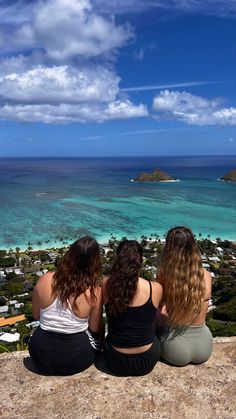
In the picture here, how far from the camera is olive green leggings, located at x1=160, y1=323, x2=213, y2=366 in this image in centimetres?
362

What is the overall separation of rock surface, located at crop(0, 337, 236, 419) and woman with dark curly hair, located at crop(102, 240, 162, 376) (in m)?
0.17

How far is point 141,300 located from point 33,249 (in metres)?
39.3

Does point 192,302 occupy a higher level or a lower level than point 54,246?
higher

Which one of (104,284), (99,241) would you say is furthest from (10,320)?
(104,284)

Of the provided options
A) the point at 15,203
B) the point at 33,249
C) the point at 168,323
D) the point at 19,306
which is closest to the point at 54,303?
the point at 168,323

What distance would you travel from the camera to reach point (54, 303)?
3346mm

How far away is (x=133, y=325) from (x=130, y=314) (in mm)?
113

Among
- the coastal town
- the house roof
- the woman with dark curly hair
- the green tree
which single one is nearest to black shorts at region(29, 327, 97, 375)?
the woman with dark curly hair

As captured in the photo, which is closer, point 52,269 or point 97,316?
point 97,316

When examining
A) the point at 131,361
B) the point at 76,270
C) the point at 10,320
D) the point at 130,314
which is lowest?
the point at 10,320

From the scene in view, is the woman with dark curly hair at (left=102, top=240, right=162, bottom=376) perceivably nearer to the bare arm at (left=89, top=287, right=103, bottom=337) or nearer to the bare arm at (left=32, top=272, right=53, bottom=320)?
the bare arm at (left=89, top=287, right=103, bottom=337)

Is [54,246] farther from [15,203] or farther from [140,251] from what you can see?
[140,251]

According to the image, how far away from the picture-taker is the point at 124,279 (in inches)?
128

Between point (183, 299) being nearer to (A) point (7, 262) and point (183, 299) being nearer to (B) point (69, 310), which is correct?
(B) point (69, 310)
